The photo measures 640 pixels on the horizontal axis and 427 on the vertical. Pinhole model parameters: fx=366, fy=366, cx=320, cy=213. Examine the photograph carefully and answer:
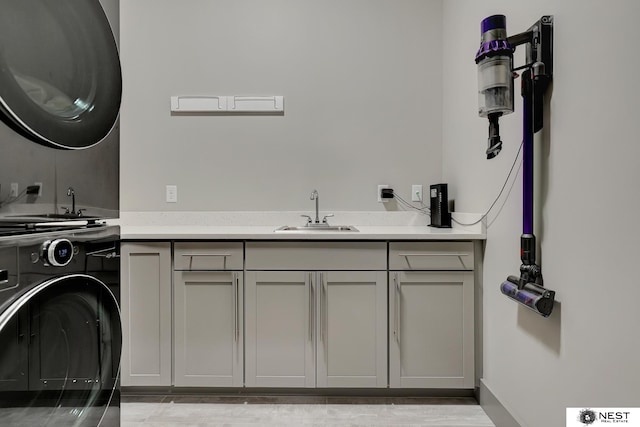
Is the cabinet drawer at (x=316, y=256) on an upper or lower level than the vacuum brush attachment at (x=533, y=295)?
upper

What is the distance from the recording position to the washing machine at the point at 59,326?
701 mm

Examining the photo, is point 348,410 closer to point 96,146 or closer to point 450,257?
point 450,257

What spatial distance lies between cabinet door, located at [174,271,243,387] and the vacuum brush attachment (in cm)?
118

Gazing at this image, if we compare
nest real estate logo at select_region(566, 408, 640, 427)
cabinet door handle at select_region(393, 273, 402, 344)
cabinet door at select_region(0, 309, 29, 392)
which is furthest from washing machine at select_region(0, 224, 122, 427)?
nest real estate logo at select_region(566, 408, 640, 427)

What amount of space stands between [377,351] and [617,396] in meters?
0.98

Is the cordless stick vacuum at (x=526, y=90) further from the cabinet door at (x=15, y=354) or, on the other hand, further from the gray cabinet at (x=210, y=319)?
the cabinet door at (x=15, y=354)

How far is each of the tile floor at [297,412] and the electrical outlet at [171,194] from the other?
1.13 metres

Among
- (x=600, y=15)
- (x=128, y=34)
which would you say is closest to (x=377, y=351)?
(x=600, y=15)

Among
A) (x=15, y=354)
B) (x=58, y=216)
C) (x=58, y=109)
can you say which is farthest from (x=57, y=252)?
(x=58, y=109)

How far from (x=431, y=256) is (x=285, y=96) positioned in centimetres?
135

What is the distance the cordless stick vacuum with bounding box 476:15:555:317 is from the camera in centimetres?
118

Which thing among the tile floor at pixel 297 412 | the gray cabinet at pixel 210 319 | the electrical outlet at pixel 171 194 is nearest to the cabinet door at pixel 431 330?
the tile floor at pixel 297 412

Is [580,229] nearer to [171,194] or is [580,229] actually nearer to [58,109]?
[58,109]

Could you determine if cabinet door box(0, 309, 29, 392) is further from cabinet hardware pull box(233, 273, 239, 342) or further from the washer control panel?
cabinet hardware pull box(233, 273, 239, 342)
